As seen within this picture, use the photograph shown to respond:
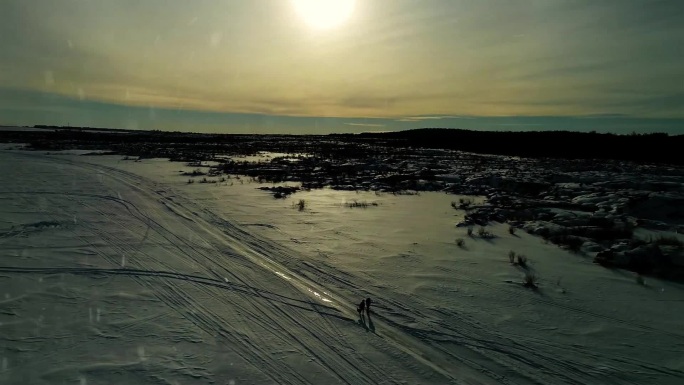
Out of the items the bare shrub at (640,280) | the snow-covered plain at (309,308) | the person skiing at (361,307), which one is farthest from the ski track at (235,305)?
the bare shrub at (640,280)

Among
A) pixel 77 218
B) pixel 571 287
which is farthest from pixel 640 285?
pixel 77 218

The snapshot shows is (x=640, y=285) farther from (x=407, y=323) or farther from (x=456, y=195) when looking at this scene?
(x=456, y=195)

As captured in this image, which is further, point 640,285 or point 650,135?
point 650,135

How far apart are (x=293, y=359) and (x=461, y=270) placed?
426 cm

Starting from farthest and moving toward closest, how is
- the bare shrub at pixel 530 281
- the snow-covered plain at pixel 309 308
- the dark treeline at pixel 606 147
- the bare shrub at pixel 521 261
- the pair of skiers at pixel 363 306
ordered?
the dark treeline at pixel 606 147
the bare shrub at pixel 521 261
the bare shrub at pixel 530 281
the pair of skiers at pixel 363 306
the snow-covered plain at pixel 309 308

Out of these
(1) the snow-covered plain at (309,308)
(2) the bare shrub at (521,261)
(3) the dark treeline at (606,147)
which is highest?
(3) the dark treeline at (606,147)

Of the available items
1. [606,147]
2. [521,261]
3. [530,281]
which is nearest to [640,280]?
[521,261]

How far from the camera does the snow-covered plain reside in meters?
4.24

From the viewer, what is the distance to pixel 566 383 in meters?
4.03

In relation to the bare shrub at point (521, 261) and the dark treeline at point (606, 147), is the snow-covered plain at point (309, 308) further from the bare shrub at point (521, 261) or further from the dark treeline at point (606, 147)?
the dark treeline at point (606, 147)

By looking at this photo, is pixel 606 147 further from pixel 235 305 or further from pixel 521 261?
pixel 235 305

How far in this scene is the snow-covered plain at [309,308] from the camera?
424 centimetres

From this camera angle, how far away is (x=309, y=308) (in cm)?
564

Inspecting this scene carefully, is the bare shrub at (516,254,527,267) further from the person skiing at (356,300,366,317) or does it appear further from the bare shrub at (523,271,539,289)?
the person skiing at (356,300,366,317)
